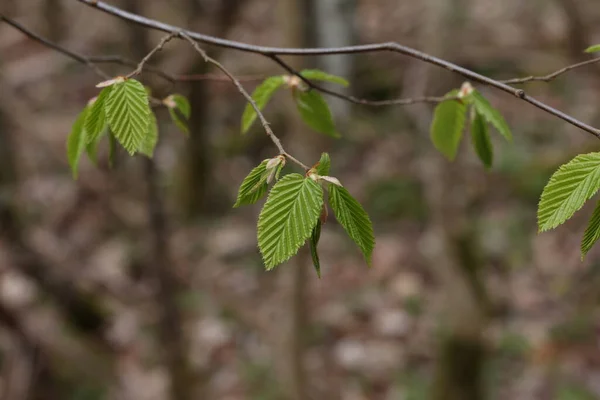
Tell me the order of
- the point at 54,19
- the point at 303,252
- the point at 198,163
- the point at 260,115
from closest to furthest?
1. the point at 260,115
2. the point at 303,252
3. the point at 198,163
4. the point at 54,19

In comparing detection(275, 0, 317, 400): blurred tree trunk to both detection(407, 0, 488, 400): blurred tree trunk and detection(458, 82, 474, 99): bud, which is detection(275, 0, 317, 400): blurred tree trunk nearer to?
detection(407, 0, 488, 400): blurred tree trunk

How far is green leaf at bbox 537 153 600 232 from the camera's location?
849 millimetres

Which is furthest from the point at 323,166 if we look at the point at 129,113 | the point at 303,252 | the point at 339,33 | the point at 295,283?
the point at 339,33

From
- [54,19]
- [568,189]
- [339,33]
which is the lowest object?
[568,189]

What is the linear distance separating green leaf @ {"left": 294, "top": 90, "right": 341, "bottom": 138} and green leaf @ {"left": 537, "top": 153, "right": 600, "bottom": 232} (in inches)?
24.2

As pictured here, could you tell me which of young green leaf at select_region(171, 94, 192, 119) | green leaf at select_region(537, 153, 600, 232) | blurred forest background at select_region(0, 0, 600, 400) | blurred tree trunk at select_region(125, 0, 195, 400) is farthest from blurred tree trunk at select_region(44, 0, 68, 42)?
green leaf at select_region(537, 153, 600, 232)

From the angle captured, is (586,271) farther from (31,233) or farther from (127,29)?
(31,233)

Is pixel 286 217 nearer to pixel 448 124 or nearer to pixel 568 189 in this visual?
pixel 568 189

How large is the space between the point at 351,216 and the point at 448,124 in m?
0.60

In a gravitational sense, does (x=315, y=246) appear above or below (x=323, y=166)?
below

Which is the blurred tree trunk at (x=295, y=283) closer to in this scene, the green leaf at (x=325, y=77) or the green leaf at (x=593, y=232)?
the green leaf at (x=325, y=77)

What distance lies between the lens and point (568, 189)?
868 millimetres

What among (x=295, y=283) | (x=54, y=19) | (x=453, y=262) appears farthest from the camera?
(x=54, y=19)

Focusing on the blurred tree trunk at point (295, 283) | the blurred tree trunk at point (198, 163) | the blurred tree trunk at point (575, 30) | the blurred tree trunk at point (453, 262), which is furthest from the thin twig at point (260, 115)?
the blurred tree trunk at point (575, 30)
